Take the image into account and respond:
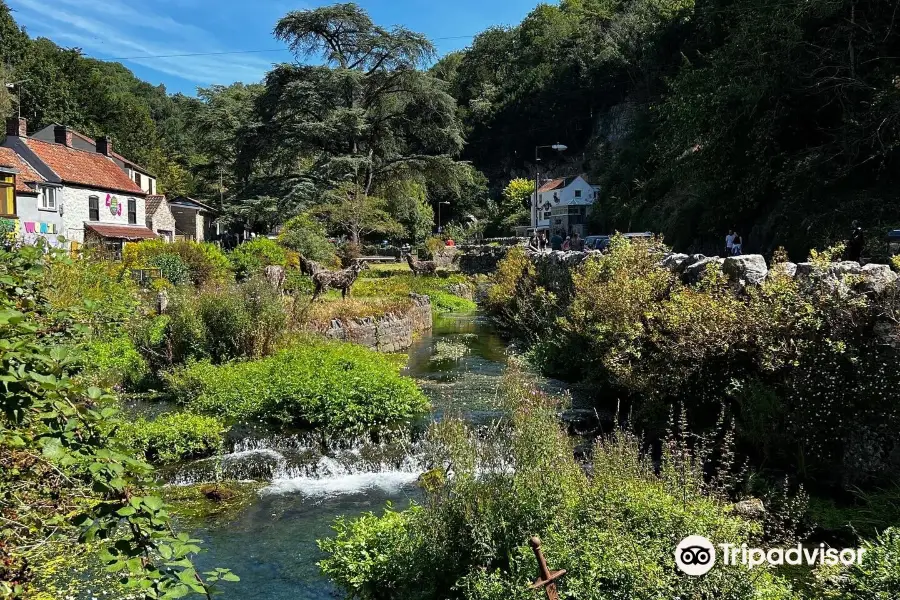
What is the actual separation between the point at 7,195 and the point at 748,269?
3014cm

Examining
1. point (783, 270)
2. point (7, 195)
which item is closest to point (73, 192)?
point (7, 195)

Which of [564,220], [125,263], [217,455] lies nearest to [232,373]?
[217,455]

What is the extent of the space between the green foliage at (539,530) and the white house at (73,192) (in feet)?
98.4

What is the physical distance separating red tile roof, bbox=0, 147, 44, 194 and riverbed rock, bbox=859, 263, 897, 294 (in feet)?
103

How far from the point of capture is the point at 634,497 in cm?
444

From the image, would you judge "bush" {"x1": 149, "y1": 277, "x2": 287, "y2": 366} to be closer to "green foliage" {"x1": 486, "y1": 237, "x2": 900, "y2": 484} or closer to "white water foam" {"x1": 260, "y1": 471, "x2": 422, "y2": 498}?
Answer: "white water foam" {"x1": 260, "y1": 471, "x2": 422, "y2": 498}

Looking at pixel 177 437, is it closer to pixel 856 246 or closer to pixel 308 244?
pixel 856 246

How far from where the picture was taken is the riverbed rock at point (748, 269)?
8.65 meters

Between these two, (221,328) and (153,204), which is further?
(153,204)

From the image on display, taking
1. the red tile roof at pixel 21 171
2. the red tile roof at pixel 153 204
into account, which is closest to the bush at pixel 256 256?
the red tile roof at pixel 21 171

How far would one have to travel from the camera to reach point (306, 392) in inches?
391

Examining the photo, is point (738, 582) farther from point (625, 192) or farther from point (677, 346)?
point (625, 192)

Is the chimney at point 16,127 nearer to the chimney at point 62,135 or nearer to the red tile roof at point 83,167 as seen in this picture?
the red tile roof at point 83,167

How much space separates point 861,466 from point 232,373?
29.8 ft
